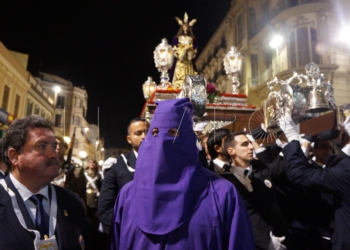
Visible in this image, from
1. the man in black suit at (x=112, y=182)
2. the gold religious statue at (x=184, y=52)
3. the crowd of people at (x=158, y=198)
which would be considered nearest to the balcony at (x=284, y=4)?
the gold religious statue at (x=184, y=52)

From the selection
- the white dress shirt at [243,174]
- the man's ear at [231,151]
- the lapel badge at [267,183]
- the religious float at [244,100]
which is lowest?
the lapel badge at [267,183]

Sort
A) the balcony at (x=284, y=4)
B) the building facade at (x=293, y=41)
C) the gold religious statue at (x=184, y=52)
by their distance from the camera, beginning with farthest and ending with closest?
the balcony at (x=284, y=4) → the building facade at (x=293, y=41) → the gold religious statue at (x=184, y=52)

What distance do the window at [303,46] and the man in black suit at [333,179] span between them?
12.9 meters

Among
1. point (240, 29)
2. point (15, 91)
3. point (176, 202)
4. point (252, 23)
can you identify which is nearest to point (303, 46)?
point (252, 23)

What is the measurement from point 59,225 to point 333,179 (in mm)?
2131

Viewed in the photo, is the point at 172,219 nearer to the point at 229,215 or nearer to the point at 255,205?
the point at 229,215

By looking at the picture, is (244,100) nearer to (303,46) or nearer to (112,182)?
(112,182)

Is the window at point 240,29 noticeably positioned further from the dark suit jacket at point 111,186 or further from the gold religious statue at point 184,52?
the dark suit jacket at point 111,186

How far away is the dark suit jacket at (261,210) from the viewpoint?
8.43 ft

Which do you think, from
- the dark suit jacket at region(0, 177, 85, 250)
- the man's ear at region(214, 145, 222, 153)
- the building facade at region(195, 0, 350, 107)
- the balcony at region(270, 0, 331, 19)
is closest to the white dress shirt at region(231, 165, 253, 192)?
the man's ear at region(214, 145, 222, 153)

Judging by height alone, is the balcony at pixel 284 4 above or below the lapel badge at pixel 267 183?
above

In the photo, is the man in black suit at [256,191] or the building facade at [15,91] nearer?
the man in black suit at [256,191]

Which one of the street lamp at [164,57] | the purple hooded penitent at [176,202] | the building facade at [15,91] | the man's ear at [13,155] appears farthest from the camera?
the building facade at [15,91]

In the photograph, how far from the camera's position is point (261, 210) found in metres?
2.70
